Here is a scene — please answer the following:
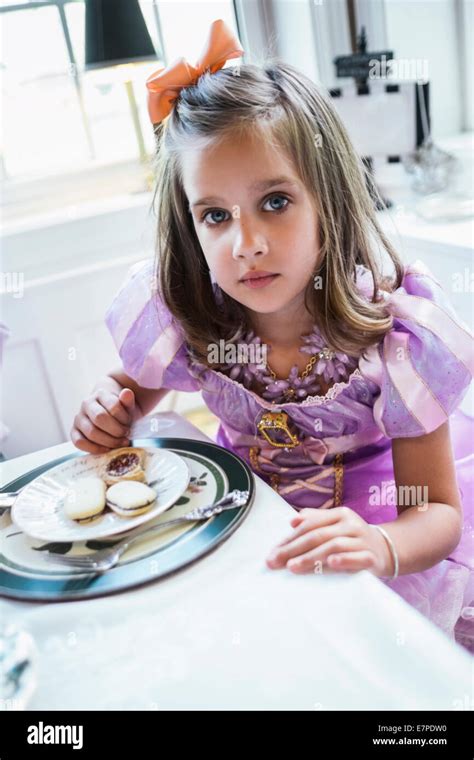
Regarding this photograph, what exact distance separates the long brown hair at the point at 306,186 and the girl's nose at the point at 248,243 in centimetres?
12

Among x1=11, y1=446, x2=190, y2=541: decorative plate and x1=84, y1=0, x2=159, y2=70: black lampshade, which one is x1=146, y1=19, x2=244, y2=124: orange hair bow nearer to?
x1=11, y1=446, x2=190, y2=541: decorative plate

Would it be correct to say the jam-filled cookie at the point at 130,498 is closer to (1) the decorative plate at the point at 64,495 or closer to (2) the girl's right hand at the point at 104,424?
(1) the decorative plate at the point at 64,495

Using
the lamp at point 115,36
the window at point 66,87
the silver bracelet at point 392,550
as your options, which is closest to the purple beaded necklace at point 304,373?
the silver bracelet at point 392,550

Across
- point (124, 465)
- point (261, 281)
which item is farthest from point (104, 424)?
point (261, 281)

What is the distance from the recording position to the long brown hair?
2.83 ft

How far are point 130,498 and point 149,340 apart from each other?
35cm

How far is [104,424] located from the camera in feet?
3.08

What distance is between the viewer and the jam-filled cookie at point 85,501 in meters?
0.75

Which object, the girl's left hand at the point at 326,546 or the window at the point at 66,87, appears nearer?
the girl's left hand at the point at 326,546

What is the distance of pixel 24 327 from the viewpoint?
1.75m

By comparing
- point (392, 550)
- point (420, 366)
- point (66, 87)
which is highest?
point (66, 87)

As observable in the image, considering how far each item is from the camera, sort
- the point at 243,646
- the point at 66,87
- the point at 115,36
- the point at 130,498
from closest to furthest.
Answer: the point at 243,646 < the point at 130,498 < the point at 115,36 < the point at 66,87

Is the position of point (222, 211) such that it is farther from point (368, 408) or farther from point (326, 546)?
point (326, 546)

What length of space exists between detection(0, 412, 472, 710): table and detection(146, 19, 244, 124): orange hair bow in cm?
60
